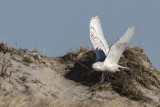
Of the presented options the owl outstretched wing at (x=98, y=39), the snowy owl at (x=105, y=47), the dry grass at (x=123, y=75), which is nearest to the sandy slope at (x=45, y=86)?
the dry grass at (x=123, y=75)

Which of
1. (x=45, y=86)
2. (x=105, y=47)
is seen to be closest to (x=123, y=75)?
(x=105, y=47)

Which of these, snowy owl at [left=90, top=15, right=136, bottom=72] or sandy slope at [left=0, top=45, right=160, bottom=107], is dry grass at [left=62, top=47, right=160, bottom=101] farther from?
snowy owl at [left=90, top=15, right=136, bottom=72]

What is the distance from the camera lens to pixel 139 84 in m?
18.1

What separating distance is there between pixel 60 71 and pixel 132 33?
13.0ft

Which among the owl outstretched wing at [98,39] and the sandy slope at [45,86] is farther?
the owl outstretched wing at [98,39]

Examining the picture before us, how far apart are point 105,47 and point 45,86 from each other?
7.45 feet

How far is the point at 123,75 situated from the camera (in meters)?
17.8

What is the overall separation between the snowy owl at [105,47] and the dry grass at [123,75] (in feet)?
3.64

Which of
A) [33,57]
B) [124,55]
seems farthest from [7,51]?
[124,55]

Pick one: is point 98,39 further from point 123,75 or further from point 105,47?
point 123,75

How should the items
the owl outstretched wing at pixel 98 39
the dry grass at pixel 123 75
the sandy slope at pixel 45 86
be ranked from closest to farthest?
the sandy slope at pixel 45 86 → the owl outstretched wing at pixel 98 39 → the dry grass at pixel 123 75

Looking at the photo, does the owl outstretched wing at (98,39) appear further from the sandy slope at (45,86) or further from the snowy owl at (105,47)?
the sandy slope at (45,86)

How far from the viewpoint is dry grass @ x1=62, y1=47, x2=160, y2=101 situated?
17578 millimetres

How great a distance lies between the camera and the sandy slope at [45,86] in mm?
16234
